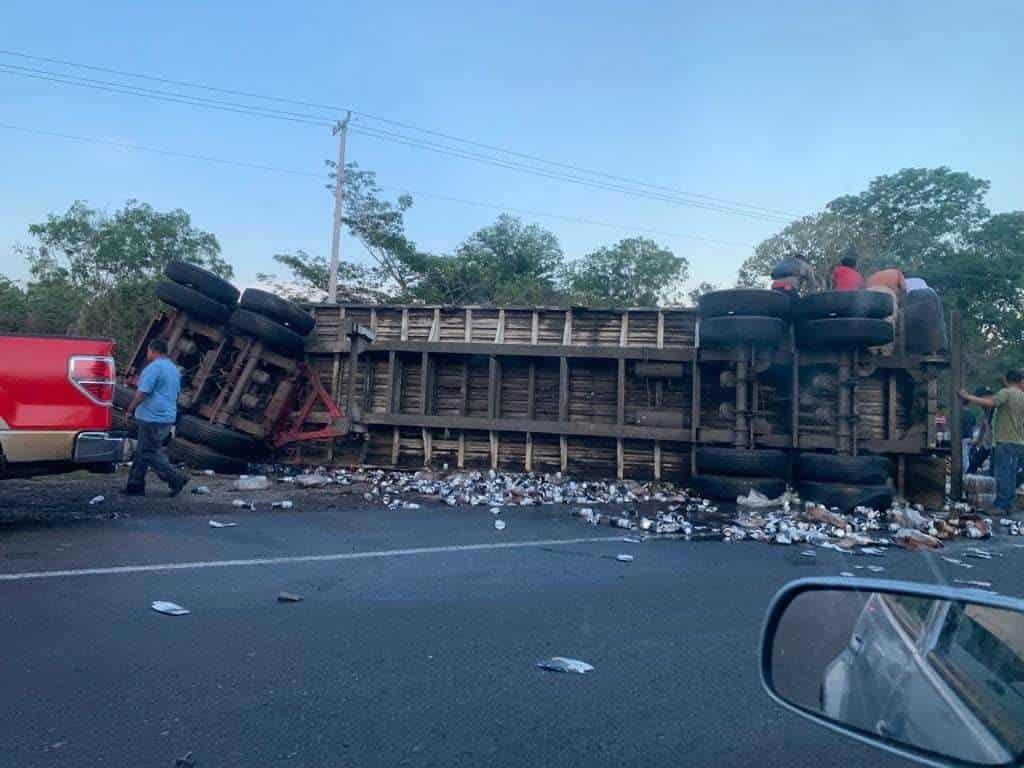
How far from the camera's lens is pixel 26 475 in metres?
5.77

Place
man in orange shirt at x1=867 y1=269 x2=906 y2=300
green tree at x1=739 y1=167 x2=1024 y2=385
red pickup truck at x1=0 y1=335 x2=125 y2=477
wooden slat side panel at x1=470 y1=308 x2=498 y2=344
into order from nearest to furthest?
red pickup truck at x1=0 y1=335 x2=125 y2=477 → man in orange shirt at x1=867 y1=269 x2=906 y2=300 → wooden slat side panel at x1=470 y1=308 x2=498 y2=344 → green tree at x1=739 y1=167 x2=1024 y2=385

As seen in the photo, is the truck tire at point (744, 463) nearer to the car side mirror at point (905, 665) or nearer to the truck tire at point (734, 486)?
the truck tire at point (734, 486)

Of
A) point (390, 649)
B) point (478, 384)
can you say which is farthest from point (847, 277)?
point (390, 649)

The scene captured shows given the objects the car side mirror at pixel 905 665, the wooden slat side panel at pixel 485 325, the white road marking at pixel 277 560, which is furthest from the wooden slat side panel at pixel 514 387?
the car side mirror at pixel 905 665

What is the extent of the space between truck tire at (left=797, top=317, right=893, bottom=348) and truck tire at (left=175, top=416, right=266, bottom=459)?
712cm

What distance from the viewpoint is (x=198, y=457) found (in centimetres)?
976

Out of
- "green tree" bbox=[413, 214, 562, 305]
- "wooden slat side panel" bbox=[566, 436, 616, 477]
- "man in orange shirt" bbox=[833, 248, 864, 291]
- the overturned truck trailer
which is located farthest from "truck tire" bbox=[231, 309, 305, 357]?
"green tree" bbox=[413, 214, 562, 305]

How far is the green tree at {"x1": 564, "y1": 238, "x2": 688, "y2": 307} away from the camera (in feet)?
109

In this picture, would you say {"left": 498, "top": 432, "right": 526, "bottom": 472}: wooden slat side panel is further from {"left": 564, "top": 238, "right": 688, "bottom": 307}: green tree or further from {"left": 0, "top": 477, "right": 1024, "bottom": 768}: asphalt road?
{"left": 564, "top": 238, "right": 688, "bottom": 307}: green tree

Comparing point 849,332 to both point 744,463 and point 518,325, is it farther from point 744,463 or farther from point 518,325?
point 518,325

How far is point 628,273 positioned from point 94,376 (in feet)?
97.0

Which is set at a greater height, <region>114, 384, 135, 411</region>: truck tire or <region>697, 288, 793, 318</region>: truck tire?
<region>697, 288, 793, 318</region>: truck tire

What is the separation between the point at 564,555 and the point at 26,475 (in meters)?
4.09

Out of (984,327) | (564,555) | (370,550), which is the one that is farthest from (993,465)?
(984,327)
